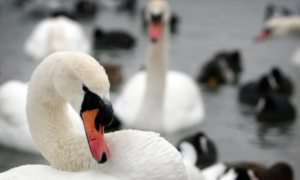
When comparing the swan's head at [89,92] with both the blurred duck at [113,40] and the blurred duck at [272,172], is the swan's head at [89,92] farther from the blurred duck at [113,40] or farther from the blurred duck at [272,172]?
the blurred duck at [113,40]

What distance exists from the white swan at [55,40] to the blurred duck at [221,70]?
245 centimetres

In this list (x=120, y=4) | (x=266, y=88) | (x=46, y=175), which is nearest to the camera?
(x=46, y=175)

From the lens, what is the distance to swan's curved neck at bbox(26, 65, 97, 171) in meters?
3.92

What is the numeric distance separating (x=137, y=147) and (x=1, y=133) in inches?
181

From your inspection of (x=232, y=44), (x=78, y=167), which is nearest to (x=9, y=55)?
(x=232, y=44)

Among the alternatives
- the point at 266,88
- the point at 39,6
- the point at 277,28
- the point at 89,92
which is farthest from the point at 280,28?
the point at 89,92

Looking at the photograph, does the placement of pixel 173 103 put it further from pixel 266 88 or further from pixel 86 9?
pixel 86 9

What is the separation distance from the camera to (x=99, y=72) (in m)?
3.52

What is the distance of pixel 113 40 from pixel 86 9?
342 centimetres

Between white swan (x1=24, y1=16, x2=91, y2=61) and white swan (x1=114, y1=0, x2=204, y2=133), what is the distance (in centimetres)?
318

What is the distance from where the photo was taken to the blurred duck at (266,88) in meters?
10.1

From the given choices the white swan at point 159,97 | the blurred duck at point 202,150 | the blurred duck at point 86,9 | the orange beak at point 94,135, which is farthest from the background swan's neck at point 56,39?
the orange beak at point 94,135

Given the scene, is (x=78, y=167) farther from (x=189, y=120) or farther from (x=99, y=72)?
(x=189, y=120)

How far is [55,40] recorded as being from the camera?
11.9 m
